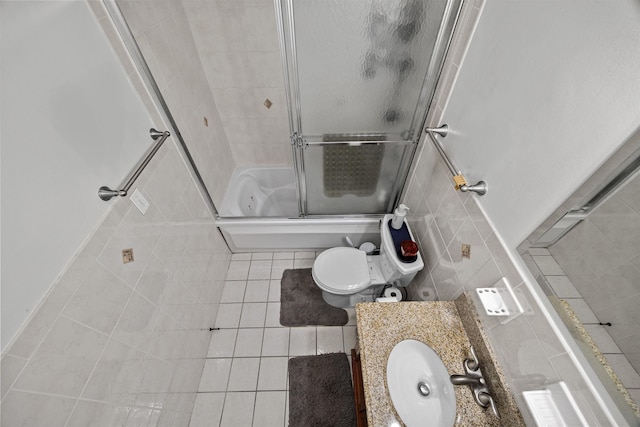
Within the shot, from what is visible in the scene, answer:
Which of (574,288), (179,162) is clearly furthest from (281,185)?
(574,288)

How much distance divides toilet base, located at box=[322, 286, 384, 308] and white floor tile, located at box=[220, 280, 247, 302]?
69cm

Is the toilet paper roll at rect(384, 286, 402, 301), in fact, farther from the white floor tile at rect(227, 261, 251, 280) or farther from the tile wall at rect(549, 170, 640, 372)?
the white floor tile at rect(227, 261, 251, 280)

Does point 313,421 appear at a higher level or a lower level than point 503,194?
lower

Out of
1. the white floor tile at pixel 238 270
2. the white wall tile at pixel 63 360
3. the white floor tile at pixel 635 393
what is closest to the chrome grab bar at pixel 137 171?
the white wall tile at pixel 63 360

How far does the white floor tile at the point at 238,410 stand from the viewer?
1.53 metres

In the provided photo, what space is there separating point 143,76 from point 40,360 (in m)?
1.18

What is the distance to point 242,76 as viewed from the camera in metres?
2.04

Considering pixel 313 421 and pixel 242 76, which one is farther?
pixel 242 76

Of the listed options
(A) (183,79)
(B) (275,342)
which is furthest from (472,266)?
(A) (183,79)

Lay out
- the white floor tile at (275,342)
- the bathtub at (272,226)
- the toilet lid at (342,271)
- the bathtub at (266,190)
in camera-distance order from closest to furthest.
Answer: the toilet lid at (342,271)
the white floor tile at (275,342)
the bathtub at (272,226)
the bathtub at (266,190)

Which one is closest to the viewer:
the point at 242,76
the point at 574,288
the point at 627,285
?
the point at 627,285

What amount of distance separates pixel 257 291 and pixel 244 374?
585 mm

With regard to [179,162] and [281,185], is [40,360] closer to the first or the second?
[179,162]

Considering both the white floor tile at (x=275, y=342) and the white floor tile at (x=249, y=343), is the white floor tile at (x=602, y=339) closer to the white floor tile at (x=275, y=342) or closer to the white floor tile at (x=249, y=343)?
the white floor tile at (x=275, y=342)
